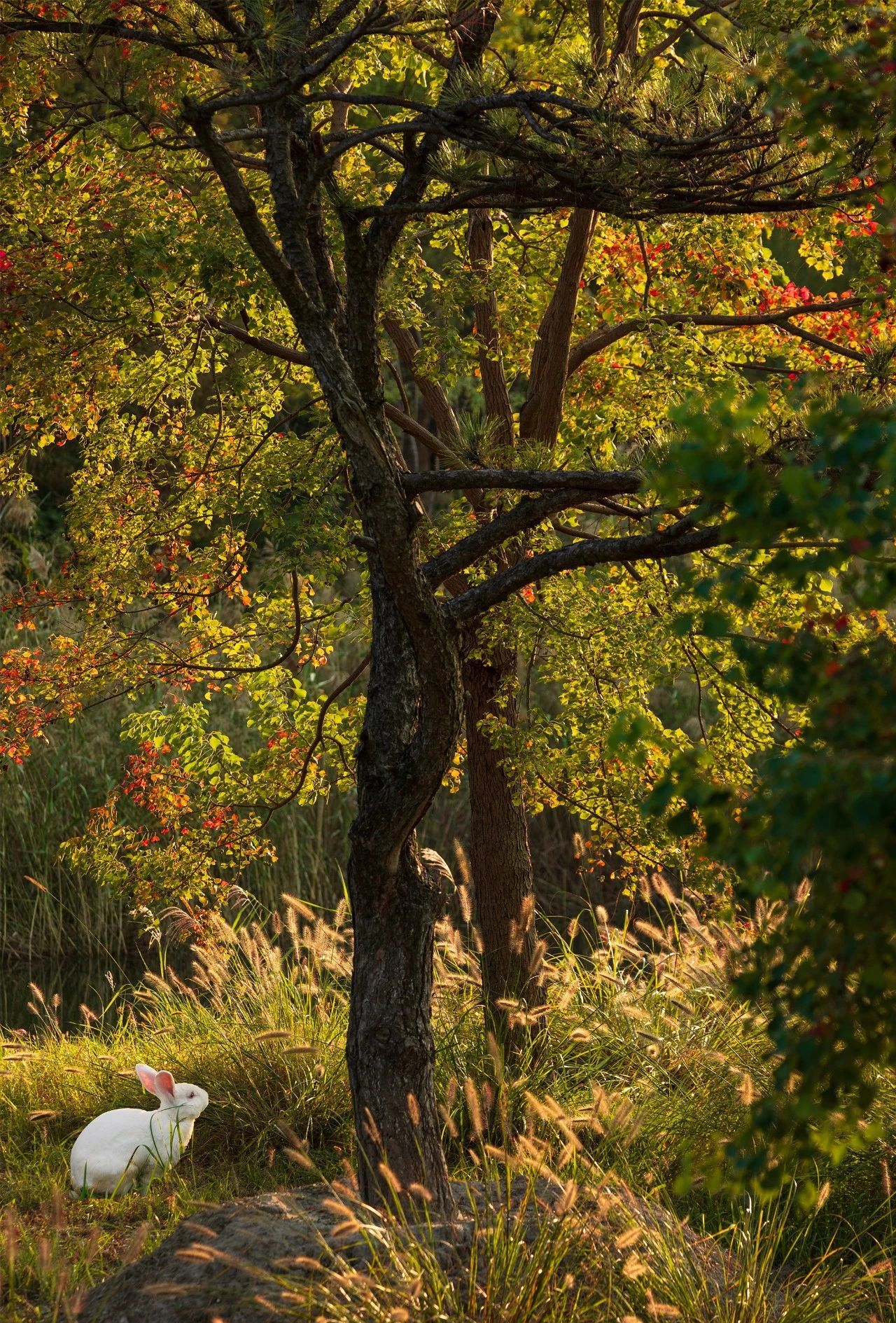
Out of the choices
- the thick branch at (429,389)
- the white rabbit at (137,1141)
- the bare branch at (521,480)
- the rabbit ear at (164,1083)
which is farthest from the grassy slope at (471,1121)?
the thick branch at (429,389)

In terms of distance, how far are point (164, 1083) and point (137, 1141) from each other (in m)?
0.26

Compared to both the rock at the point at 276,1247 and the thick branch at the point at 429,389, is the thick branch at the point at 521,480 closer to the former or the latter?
the rock at the point at 276,1247

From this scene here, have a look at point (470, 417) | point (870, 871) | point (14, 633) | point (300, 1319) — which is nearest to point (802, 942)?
point (870, 871)

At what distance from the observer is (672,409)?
7.09 ft

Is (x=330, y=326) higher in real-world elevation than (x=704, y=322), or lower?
lower

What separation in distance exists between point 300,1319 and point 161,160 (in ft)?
14.7

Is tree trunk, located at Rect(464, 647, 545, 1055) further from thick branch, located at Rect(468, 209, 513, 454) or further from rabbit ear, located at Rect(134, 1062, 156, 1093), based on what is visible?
rabbit ear, located at Rect(134, 1062, 156, 1093)

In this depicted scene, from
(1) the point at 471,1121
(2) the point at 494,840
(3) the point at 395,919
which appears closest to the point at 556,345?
(2) the point at 494,840

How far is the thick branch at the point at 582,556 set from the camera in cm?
377

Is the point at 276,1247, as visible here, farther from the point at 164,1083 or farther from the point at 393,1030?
the point at 164,1083

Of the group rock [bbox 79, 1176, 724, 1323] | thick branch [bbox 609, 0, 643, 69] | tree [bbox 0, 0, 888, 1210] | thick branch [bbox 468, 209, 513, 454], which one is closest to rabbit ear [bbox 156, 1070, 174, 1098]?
tree [bbox 0, 0, 888, 1210]

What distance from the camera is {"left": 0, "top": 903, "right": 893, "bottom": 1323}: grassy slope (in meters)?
3.77

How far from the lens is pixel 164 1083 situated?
223 inches

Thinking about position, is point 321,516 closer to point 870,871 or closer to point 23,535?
point 870,871
